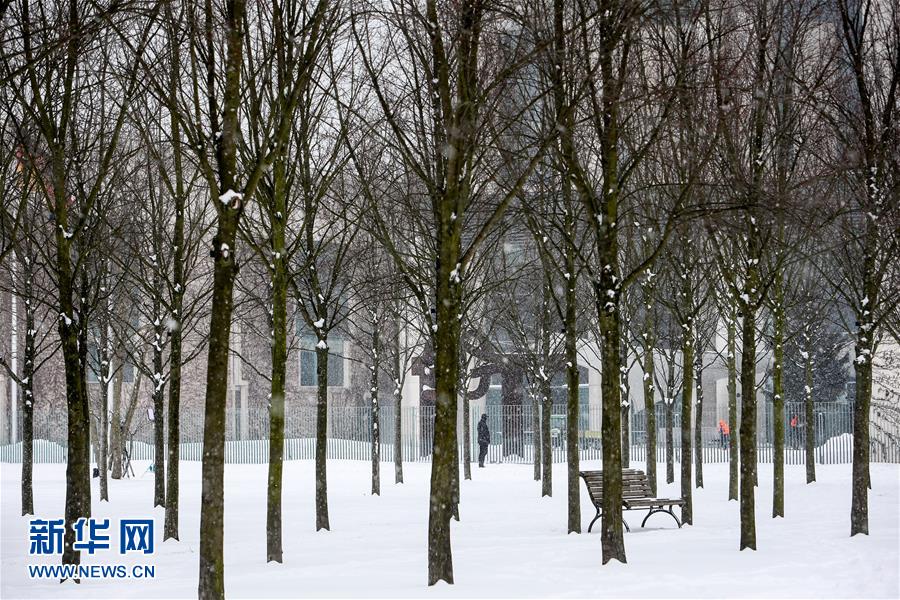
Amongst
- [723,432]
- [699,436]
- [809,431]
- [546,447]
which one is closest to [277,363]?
[546,447]

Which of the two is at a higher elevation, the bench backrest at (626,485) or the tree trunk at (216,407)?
the tree trunk at (216,407)

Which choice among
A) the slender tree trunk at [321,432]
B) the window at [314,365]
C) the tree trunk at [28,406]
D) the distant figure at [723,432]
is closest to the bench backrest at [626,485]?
the slender tree trunk at [321,432]

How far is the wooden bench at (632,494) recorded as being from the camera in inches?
660

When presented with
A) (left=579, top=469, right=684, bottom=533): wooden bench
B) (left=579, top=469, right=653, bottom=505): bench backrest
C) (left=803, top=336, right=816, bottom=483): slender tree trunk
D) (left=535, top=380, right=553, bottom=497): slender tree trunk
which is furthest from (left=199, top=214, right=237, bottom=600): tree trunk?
(left=803, top=336, right=816, bottom=483): slender tree trunk

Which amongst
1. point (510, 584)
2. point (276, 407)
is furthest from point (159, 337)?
point (510, 584)

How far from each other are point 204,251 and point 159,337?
67.8 ft

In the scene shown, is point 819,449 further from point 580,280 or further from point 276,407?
point 276,407

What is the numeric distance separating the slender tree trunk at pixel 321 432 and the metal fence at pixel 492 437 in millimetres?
18576

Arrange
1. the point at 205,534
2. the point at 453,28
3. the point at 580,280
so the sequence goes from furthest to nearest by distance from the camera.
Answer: the point at 580,280, the point at 453,28, the point at 205,534

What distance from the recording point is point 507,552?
14117mm

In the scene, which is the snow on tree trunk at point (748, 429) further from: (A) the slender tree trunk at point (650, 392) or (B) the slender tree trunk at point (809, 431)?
(B) the slender tree trunk at point (809, 431)

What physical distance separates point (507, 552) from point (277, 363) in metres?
3.72

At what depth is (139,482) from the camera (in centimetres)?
3194

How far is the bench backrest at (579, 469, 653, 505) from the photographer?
55.9 ft
